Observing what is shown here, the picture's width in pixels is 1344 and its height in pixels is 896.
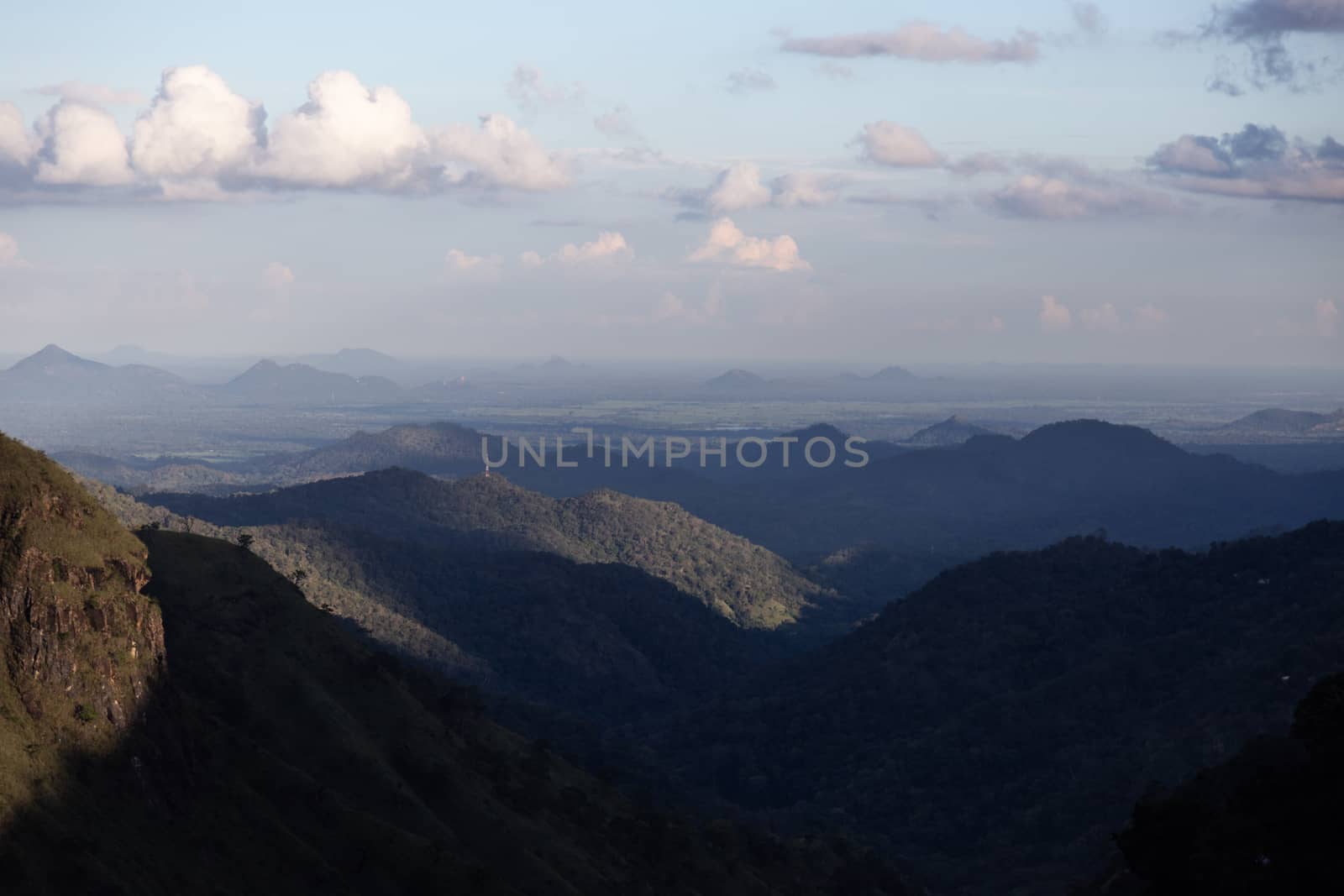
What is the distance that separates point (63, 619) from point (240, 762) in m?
15.1

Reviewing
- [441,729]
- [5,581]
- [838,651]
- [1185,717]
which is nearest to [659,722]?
[838,651]

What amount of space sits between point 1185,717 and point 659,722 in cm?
7228

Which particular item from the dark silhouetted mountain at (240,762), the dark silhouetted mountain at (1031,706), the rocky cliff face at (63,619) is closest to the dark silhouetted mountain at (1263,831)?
the dark silhouetted mountain at (240,762)

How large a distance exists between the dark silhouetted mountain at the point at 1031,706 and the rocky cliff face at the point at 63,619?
73542 mm

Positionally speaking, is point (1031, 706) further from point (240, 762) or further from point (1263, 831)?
point (1263, 831)

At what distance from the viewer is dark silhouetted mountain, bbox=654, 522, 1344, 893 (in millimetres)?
131125

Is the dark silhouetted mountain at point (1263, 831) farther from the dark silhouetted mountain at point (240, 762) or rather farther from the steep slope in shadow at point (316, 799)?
the dark silhouetted mountain at point (240, 762)

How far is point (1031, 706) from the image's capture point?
158 m

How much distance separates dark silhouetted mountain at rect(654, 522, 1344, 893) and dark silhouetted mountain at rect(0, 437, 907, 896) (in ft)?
93.3

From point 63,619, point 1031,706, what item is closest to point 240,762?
point 63,619

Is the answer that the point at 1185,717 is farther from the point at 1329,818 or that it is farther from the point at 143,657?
the point at 143,657

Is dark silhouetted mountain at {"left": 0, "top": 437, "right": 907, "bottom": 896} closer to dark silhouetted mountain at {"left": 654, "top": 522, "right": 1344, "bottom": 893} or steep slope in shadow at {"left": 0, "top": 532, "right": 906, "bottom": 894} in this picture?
steep slope in shadow at {"left": 0, "top": 532, "right": 906, "bottom": 894}

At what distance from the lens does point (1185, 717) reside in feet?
461

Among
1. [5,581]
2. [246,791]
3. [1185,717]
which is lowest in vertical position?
[1185,717]
